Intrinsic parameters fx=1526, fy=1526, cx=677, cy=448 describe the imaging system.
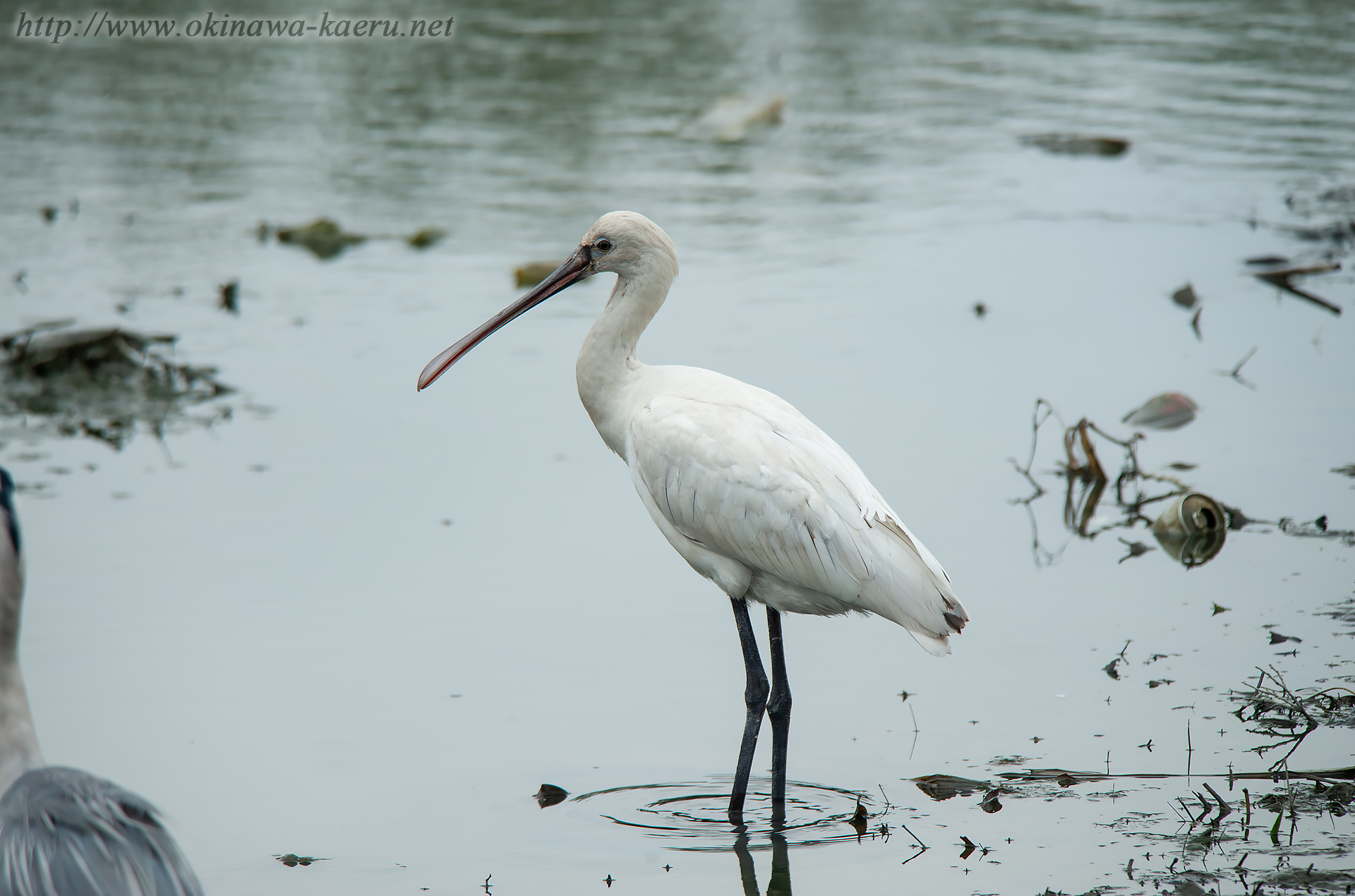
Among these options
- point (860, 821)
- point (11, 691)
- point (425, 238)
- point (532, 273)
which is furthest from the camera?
point (425, 238)

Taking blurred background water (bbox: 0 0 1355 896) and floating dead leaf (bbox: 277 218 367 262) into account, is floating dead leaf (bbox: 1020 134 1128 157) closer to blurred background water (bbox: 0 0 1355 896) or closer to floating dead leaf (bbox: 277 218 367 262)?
blurred background water (bbox: 0 0 1355 896)

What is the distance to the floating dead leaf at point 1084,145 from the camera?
14.4 metres

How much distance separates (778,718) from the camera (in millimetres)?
5090

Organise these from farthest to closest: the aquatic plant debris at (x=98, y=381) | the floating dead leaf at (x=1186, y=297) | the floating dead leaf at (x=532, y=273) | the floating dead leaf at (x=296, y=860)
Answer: the floating dead leaf at (x=532, y=273)
the floating dead leaf at (x=1186, y=297)
the aquatic plant debris at (x=98, y=381)
the floating dead leaf at (x=296, y=860)

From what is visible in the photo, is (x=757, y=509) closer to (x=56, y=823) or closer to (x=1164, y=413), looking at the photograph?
(x=56, y=823)

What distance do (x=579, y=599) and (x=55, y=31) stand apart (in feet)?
60.2

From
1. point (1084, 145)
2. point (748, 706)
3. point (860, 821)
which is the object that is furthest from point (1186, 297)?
point (860, 821)

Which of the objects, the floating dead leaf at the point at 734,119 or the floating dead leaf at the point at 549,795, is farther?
the floating dead leaf at the point at 734,119

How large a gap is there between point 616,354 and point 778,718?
1.45m

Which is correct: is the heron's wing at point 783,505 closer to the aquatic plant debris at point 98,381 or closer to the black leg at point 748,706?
the black leg at point 748,706

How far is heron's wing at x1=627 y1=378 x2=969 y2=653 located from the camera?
4.85 m

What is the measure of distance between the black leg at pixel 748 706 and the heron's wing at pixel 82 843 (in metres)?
1.87

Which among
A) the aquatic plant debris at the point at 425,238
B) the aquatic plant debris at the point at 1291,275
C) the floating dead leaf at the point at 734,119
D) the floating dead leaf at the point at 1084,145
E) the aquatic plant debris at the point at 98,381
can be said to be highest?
the floating dead leaf at the point at 734,119

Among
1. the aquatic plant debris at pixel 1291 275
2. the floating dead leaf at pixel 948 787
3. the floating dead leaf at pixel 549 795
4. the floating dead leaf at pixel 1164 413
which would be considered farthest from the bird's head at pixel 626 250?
the aquatic plant debris at pixel 1291 275
